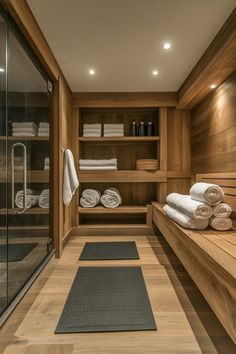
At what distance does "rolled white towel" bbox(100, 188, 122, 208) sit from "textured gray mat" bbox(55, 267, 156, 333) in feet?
4.53

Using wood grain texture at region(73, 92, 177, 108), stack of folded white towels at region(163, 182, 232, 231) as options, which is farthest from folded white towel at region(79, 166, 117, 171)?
stack of folded white towels at region(163, 182, 232, 231)

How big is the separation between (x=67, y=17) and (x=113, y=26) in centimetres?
36

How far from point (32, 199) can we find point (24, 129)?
657mm

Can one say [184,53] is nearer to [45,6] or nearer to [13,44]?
[45,6]

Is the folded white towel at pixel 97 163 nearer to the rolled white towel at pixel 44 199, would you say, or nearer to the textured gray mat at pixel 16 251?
the rolled white towel at pixel 44 199

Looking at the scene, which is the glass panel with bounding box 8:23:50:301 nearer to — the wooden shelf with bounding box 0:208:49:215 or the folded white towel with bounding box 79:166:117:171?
the wooden shelf with bounding box 0:208:49:215

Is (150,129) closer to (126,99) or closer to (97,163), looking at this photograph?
(126,99)

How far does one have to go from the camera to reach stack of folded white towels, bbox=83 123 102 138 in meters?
3.60

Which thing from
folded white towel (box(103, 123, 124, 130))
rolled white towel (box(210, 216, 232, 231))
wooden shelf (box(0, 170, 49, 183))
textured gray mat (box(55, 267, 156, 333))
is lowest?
textured gray mat (box(55, 267, 156, 333))

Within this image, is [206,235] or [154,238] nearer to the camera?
[206,235]

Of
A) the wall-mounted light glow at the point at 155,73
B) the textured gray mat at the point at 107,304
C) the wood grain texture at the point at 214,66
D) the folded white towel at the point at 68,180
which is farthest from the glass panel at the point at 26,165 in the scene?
the wood grain texture at the point at 214,66

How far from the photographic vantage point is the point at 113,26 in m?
1.91

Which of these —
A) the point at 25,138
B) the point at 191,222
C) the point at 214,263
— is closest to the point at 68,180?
the point at 25,138

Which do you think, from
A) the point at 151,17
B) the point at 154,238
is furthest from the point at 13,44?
the point at 154,238
